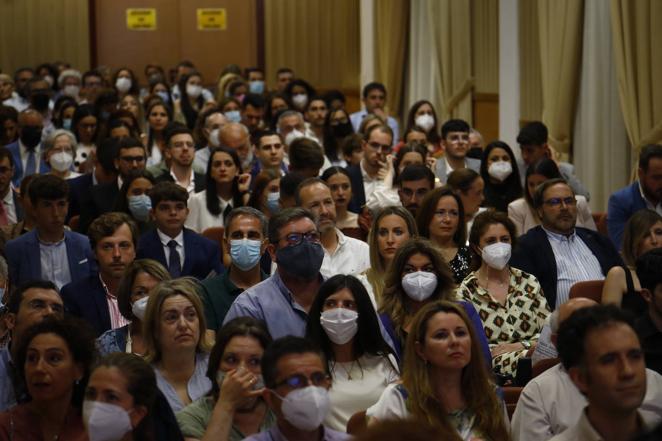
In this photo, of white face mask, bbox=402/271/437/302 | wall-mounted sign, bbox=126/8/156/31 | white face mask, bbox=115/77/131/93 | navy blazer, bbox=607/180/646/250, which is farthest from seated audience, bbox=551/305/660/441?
wall-mounted sign, bbox=126/8/156/31

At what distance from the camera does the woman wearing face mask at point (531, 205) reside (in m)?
7.50

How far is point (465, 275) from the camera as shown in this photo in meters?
6.48

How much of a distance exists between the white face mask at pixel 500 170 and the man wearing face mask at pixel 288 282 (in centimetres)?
283

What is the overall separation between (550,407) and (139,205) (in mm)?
4063

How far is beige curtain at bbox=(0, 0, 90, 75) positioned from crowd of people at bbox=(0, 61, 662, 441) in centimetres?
1008

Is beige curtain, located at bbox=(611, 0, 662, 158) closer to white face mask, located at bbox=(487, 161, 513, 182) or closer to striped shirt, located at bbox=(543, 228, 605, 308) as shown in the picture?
white face mask, located at bbox=(487, 161, 513, 182)

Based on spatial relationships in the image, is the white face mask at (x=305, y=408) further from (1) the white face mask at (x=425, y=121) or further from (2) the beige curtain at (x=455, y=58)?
(2) the beige curtain at (x=455, y=58)

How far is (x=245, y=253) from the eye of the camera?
6.11 metres

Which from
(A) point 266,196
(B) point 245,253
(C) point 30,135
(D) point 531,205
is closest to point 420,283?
(B) point 245,253

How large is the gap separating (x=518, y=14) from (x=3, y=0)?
10.7m

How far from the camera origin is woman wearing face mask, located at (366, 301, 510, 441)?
4324 millimetres

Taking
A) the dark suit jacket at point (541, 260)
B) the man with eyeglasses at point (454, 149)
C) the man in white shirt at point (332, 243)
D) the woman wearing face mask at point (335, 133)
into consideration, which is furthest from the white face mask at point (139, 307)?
the woman wearing face mask at point (335, 133)

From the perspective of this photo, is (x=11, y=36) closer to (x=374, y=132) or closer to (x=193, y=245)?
(x=374, y=132)

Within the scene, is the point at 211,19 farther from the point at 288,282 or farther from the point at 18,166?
the point at 288,282
